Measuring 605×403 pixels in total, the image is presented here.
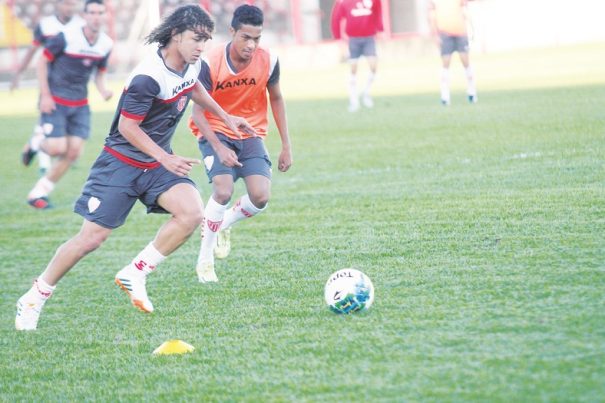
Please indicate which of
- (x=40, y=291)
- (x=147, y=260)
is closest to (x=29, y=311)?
(x=40, y=291)

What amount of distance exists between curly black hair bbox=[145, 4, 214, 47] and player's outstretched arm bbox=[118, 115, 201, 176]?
1.59ft

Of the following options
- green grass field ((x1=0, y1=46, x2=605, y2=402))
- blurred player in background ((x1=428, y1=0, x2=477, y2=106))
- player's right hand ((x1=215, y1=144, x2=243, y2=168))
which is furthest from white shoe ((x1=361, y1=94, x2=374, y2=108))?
player's right hand ((x1=215, y1=144, x2=243, y2=168))

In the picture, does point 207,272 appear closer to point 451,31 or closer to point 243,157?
point 243,157

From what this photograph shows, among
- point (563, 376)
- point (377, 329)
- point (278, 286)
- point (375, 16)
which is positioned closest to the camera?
point (563, 376)

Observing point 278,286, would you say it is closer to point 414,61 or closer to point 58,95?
point 58,95

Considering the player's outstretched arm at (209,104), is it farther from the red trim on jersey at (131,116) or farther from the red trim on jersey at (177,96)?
the red trim on jersey at (131,116)

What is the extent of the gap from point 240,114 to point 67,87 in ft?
14.5

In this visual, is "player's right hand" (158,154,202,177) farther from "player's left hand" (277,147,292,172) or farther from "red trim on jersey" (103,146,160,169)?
"player's left hand" (277,147,292,172)

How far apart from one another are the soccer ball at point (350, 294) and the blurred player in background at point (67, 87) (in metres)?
5.78

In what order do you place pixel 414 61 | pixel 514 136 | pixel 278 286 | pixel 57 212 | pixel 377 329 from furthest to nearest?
pixel 414 61
pixel 514 136
pixel 57 212
pixel 278 286
pixel 377 329

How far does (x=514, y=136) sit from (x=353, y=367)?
8.17 meters

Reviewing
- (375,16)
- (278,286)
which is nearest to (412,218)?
(278,286)

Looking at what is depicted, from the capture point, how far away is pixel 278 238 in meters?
7.96

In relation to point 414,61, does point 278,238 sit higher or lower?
higher
